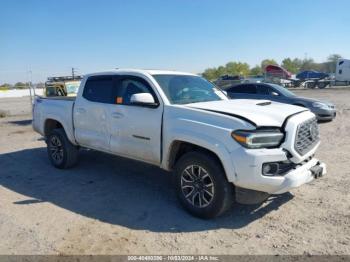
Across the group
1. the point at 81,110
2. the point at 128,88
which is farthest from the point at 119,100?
the point at 81,110

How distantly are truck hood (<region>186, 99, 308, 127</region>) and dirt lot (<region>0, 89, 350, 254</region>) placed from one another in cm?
128

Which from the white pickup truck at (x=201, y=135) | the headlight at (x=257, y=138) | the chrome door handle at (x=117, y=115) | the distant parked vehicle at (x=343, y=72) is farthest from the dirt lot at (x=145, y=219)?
the distant parked vehicle at (x=343, y=72)

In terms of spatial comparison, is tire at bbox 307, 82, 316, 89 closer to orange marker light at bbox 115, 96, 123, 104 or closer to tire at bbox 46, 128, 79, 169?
tire at bbox 46, 128, 79, 169

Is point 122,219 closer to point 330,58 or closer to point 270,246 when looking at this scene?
point 270,246

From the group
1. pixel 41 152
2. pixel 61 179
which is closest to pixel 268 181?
pixel 61 179

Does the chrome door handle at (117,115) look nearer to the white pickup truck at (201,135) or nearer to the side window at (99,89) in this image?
the white pickup truck at (201,135)

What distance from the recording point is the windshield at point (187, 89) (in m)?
4.75

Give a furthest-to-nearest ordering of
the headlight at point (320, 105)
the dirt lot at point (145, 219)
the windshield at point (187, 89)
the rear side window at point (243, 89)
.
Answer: the rear side window at point (243, 89) → the headlight at point (320, 105) → the windshield at point (187, 89) → the dirt lot at point (145, 219)

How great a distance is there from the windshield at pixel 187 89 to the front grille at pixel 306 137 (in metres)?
1.49

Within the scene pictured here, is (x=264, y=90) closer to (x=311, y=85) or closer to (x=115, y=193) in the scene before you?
(x=115, y=193)

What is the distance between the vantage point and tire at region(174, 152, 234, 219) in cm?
388

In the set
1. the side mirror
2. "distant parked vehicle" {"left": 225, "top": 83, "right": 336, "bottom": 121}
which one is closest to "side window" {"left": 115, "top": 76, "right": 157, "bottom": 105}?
the side mirror

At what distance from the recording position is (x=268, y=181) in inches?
144

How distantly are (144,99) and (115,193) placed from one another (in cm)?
167
